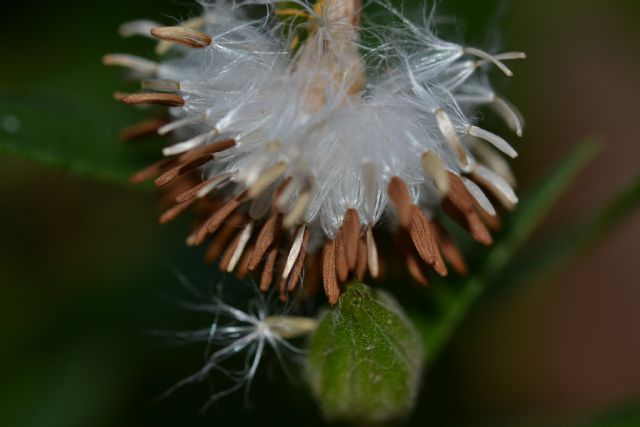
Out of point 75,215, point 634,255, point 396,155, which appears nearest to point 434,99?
point 396,155

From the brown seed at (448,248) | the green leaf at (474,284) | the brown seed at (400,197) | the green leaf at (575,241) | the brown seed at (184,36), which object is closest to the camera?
the brown seed at (400,197)

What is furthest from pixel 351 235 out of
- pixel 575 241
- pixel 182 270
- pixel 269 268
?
pixel 182 270

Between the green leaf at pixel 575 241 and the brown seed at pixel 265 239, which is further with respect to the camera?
the green leaf at pixel 575 241

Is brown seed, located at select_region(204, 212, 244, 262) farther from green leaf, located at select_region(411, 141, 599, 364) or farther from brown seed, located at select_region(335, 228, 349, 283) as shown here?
green leaf, located at select_region(411, 141, 599, 364)

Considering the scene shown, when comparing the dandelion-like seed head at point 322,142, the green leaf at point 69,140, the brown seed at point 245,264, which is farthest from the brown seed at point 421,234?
the green leaf at point 69,140

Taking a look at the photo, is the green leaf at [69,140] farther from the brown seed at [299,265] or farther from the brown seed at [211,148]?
the brown seed at [299,265]

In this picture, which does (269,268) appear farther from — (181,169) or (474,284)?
(474,284)

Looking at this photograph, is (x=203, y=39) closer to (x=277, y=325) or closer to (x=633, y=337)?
(x=277, y=325)
